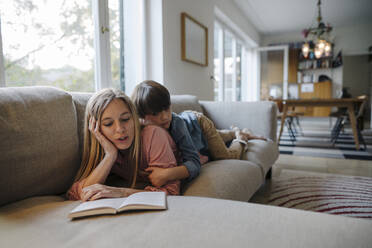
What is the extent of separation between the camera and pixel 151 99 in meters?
1.17

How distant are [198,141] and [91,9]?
54.3 inches

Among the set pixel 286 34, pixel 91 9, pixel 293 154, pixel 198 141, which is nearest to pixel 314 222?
pixel 198 141

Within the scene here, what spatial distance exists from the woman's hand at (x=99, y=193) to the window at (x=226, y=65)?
13.7 feet

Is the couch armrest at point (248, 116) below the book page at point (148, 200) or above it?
above

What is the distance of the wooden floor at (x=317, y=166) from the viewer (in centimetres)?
243

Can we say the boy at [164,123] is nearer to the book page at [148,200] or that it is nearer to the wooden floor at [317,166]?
the book page at [148,200]

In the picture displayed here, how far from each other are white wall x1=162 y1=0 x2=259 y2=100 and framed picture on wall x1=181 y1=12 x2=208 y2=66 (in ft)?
0.17

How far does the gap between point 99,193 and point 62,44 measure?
138 cm

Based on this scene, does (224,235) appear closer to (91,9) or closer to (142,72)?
(91,9)

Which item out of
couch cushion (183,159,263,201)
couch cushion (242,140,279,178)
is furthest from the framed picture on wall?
couch cushion (183,159,263,201)

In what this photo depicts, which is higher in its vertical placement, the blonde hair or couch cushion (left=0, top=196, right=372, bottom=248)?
the blonde hair

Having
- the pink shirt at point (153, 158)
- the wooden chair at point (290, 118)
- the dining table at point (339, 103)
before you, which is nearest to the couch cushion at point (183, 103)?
the pink shirt at point (153, 158)

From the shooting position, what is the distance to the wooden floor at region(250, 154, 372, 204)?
243 cm

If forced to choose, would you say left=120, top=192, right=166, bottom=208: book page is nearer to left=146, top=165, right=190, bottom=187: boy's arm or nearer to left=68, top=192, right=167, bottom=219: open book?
left=68, top=192, right=167, bottom=219: open book
